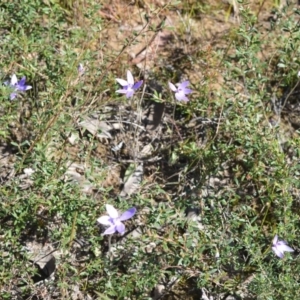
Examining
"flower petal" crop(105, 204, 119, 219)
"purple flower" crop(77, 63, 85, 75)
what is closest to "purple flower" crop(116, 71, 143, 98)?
"purple flower" crop(77, 63, 85, 75)

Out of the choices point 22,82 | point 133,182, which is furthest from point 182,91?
point 22,82

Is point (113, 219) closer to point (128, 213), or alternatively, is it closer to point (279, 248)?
point (128, 213)

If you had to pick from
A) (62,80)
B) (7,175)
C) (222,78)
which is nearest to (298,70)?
(222,78)

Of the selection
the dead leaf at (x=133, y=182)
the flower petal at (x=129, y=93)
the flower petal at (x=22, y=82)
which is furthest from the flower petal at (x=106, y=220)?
the flower petal at (x=22, y=82)

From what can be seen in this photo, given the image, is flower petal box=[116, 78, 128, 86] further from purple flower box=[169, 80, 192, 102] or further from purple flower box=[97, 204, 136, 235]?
purple flower box=[97, 204, 136, 235]

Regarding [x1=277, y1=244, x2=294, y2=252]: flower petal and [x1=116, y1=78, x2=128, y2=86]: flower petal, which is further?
[x1=116, y1=78, x2=128, y2=86]: flower petal

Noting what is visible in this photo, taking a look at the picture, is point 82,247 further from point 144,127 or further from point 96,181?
point 144,127

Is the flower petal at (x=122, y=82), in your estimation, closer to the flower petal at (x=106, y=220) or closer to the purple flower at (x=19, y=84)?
the purple flower at (x=19, y=84)
